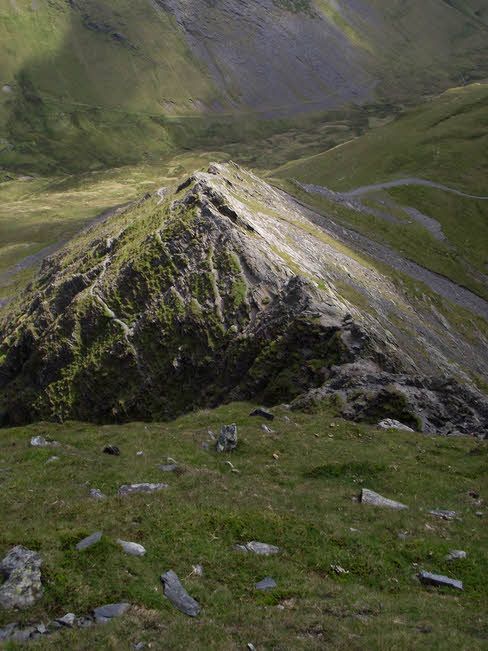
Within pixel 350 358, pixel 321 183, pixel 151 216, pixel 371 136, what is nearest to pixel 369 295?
pixel 350 358

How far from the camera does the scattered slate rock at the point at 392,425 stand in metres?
32.0

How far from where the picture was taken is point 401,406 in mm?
34156

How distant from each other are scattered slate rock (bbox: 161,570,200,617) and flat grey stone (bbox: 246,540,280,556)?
10.9 ft

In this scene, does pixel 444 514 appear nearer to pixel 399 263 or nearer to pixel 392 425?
pixel 392 425

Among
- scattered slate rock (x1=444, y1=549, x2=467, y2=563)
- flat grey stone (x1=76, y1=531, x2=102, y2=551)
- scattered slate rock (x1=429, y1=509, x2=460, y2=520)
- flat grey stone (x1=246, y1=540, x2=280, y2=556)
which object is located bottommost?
scattered slate rock (x1=429, y1=509, x2=460, y2=520)

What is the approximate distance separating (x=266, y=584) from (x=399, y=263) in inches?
3531

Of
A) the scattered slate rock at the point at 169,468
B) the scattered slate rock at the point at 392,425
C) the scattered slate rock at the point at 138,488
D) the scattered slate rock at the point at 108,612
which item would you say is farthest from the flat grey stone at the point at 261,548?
the scattered slate rock at the point at 392,425

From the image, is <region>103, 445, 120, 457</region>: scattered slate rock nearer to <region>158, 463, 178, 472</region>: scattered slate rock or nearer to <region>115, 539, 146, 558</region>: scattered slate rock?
<region>158, 463, 178, 472</region>: scattered slate rock

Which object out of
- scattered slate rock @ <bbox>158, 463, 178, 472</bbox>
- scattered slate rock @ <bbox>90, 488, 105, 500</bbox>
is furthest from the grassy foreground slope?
scattered slate rock @ <bbox>158, 463, 178, 472</bbox>

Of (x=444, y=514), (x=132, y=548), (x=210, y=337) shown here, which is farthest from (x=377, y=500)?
(x=210, y=337)

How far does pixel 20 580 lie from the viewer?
40.4ft

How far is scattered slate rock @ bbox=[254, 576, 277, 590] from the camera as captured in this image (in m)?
14.2

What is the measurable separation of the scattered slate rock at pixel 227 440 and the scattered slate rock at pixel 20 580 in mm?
15229

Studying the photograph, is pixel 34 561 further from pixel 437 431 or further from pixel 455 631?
pixel 437 431
